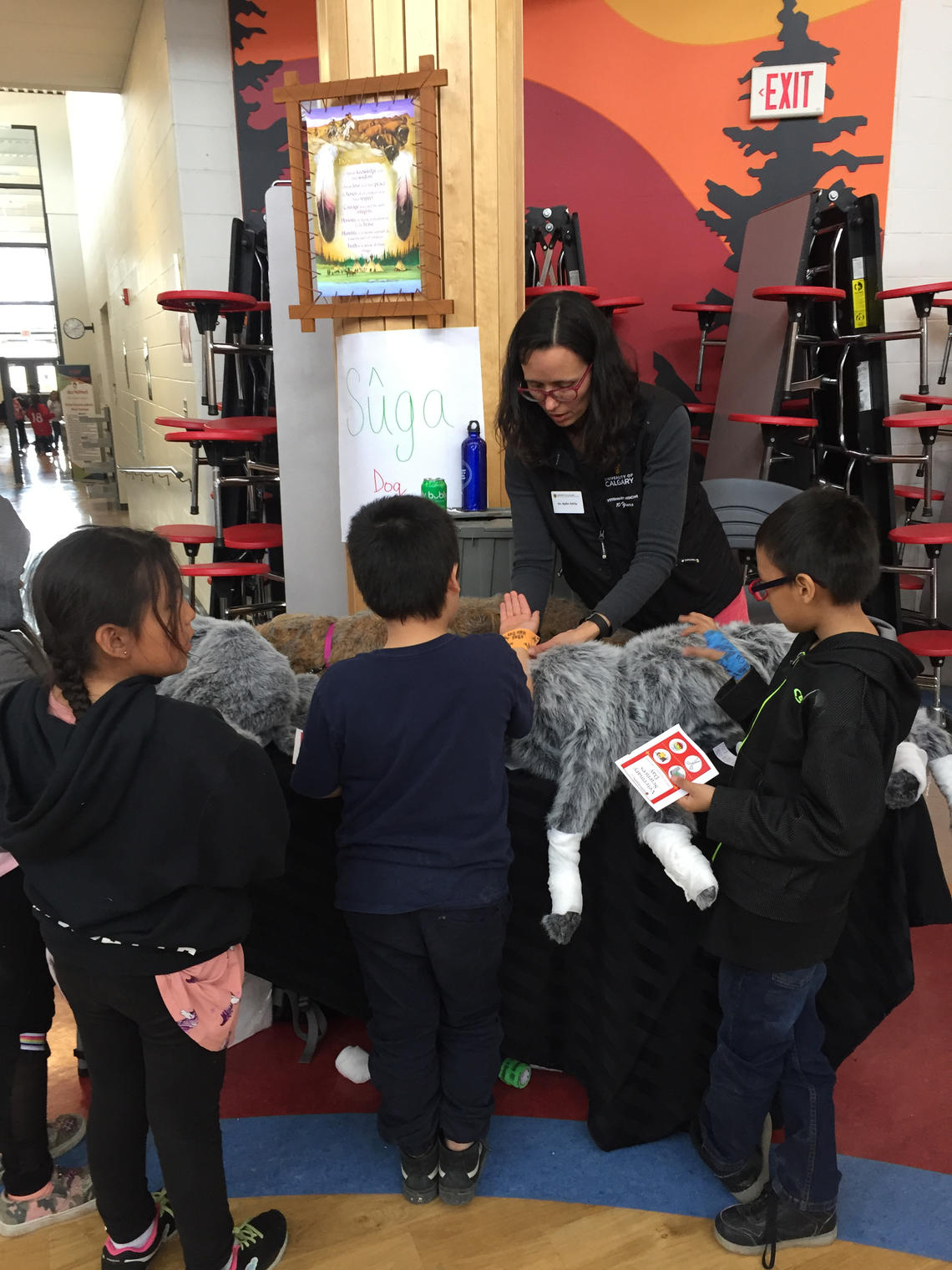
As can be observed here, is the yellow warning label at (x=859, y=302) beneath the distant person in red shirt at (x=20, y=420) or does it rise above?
above

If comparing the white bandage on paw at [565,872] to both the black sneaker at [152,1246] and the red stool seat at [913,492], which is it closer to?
the black sneaker at [152,1246]

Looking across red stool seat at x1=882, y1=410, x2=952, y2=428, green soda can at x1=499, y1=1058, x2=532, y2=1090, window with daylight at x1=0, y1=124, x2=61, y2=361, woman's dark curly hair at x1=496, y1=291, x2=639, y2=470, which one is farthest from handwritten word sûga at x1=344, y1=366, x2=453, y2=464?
window with daylight at x1=0, y1=124, x2=61, y2=361

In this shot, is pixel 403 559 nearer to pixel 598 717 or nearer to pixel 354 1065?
pixel 598 717

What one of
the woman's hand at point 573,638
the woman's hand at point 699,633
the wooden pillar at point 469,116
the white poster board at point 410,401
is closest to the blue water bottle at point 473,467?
the white poster board at point 410,401

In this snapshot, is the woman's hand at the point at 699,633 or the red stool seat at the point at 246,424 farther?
the red stool seat at the point at 246,424

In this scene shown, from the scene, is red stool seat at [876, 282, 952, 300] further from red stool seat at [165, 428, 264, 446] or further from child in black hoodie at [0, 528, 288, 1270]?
child in black hoodie at [0, 528, 288, 1270]

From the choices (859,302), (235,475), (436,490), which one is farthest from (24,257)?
(436,490)

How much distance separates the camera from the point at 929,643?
3.80 m

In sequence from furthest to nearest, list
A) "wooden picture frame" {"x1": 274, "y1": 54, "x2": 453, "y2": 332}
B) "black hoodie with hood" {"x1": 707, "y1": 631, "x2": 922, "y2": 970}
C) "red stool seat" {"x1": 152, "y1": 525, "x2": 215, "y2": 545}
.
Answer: "red stool seat" {"x1": 152, "y1": 525, "x2": 215, "y2": 545}
"wooden picture frame" {"x1": 274, "y1": 54, "x2": 453, "y2": 332}
"black hoodie with hood" {"x1": 707, "y1": 631, "x2": 922, "y2": 970}

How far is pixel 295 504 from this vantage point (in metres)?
3.16

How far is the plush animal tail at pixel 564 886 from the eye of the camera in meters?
1.47

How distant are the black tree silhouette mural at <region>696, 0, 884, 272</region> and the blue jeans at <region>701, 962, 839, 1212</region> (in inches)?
160

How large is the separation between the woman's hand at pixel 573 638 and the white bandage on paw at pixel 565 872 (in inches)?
12.5

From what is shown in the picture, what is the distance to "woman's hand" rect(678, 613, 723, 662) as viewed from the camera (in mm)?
1517
